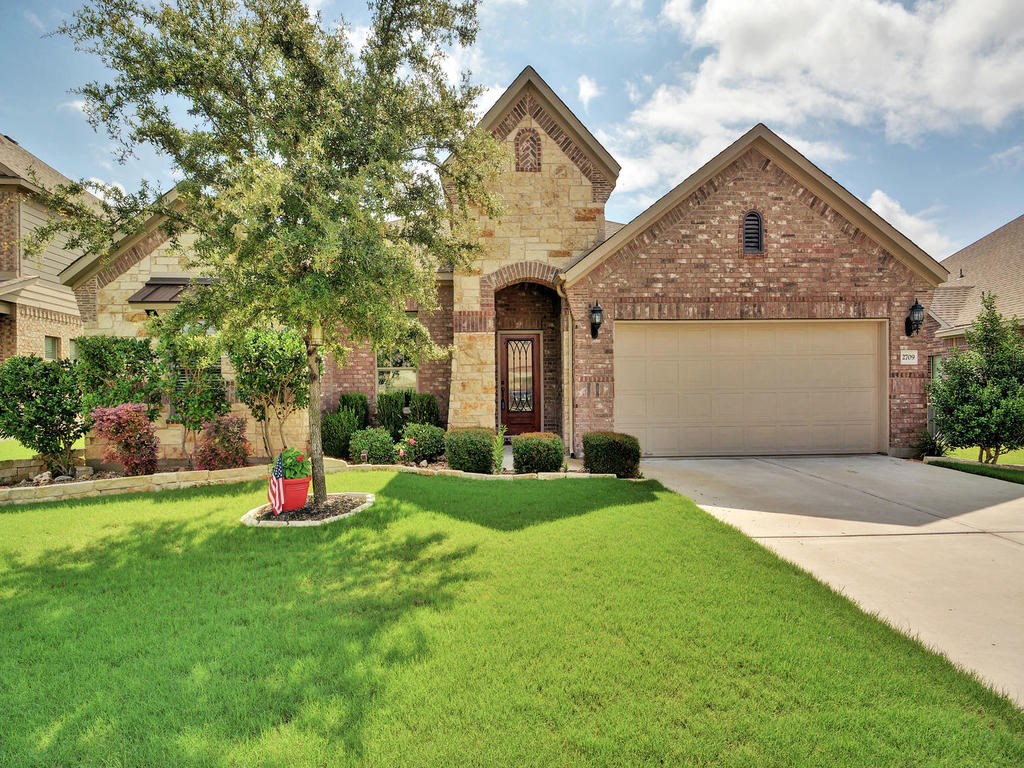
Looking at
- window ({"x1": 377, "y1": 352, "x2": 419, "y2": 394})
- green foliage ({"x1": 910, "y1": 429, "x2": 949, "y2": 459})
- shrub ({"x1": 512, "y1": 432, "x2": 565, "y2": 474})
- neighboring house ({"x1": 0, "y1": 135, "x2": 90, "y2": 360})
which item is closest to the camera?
shrub ({"x1": 512, "y1": 432, "x2": 565, "y2": 474})

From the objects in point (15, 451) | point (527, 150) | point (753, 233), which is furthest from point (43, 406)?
point (753, 233)

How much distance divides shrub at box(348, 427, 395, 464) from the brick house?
1.80m

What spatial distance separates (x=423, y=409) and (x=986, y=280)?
19854 millimetres

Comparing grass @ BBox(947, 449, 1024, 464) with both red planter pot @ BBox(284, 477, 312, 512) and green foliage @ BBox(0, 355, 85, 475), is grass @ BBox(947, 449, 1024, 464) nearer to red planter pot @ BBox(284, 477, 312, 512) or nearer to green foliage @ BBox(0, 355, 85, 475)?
red planter pot @ BBox(284, 477, 312, 512)

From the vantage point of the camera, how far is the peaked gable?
10375mm

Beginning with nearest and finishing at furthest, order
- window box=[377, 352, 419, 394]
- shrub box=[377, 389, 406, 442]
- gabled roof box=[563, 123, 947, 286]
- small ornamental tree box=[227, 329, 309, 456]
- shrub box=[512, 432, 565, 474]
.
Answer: shrub box=[512, 432, 565, 474]
small ornamental tree box=[227, 329, 309, 456]
gabled roof box=[563, 123, 947, 286]
shrub box=[377, 389, 406, 442]
window box=[377, 352, 419, 394]

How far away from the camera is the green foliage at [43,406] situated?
7.73 metres

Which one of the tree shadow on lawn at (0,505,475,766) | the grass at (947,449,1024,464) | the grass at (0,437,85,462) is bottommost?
the tree shadow on lawn at (0,505,475,766)

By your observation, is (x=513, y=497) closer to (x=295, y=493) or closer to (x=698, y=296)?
(x=295, y=493)

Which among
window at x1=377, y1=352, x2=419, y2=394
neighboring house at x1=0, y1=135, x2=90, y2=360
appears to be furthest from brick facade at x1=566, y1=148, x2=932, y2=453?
neighboring house at x1=0, y1=135, x2=90, y2=360

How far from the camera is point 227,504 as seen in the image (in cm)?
656

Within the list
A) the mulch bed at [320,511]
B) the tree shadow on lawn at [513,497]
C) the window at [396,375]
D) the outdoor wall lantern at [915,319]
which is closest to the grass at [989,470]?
the outdoor wall lantern at [915,319]

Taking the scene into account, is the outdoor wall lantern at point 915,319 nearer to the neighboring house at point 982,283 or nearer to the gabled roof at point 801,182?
the gabled roof at point 801,182

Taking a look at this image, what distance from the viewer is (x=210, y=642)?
3.15 meters
